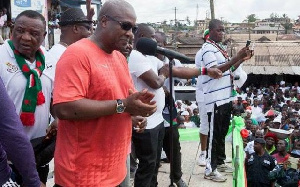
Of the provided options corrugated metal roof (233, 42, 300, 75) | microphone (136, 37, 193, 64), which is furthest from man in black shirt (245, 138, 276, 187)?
corrugated metal roof (233, 42, 300, 75)

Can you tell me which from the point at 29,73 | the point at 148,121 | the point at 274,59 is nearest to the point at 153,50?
the point at 148,121

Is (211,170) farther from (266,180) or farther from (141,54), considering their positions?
(266,180)

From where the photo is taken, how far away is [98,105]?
208cm

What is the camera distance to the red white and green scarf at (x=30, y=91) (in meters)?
2.57

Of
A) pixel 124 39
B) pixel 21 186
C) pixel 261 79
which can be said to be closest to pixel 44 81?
pixel 124 39

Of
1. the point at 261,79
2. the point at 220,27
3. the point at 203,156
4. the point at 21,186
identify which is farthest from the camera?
the point at 261,79

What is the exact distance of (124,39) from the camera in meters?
2.29

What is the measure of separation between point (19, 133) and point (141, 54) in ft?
5.72

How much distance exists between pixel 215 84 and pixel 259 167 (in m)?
3.26

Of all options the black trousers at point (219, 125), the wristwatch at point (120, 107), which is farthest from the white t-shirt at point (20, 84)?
the black trousers at point (219, 125)

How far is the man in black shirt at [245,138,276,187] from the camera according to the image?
7.25m

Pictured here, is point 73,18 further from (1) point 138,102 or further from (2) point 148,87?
(1) point 138,102

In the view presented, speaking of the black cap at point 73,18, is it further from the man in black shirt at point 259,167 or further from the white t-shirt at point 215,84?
the man in black shirt at point 259,167

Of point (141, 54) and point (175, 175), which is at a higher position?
point (141, 54)
